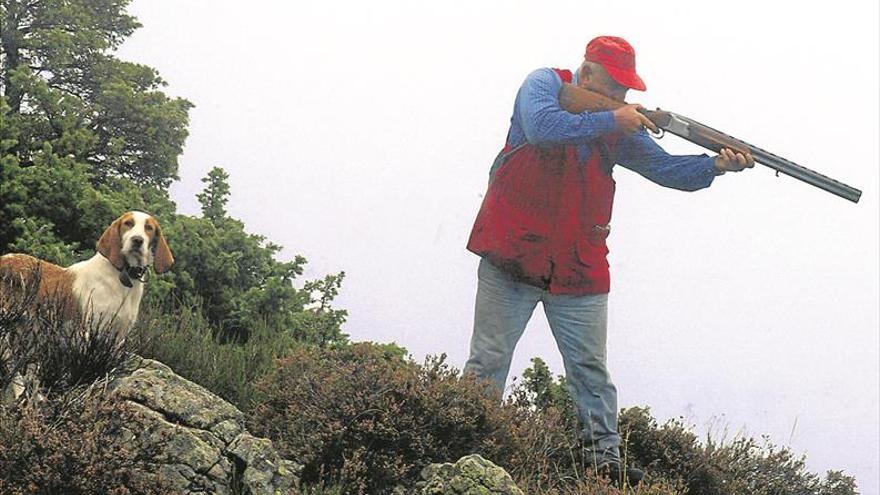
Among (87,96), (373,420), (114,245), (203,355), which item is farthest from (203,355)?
(87,96)

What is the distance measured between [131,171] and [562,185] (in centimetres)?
665

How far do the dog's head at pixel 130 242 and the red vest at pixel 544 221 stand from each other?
2190mm

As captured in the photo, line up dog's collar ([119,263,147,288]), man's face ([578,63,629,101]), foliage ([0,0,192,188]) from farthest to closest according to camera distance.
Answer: foliage ([0,0,192,188])
man's face ([578,63,629,101])
dog's collar ([119,263,147,288])

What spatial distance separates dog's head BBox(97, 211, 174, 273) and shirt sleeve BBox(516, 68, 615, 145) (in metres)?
2.62

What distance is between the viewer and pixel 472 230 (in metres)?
7.80

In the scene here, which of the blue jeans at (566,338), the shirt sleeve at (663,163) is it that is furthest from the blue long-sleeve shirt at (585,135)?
the blue jeans at (566,338)

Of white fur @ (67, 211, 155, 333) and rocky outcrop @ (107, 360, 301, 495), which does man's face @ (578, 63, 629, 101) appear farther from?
rocky outcrop @ (107, 360, 301, 495)

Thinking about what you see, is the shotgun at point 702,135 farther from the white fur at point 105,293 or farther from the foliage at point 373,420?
the white fur at point 105,293

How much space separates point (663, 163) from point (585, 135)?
100cm

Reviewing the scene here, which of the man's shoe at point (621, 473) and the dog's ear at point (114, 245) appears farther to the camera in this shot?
the man's shoe at point (621, 473)

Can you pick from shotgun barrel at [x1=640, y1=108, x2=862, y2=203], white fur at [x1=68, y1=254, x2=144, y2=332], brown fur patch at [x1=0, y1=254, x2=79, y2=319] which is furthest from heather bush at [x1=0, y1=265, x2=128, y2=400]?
shotgun barrel at [x1=640, y1=108, x2=862, y2=203]

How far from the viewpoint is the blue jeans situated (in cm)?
766

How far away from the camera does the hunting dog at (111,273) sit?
7152 millimetres

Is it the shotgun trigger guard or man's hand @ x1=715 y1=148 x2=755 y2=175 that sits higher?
the shotgun trigger guard
